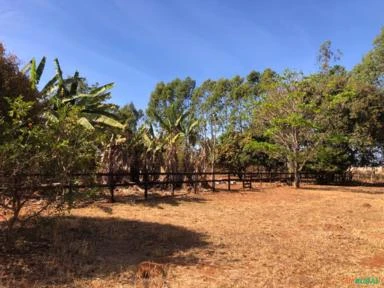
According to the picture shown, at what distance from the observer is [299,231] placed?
1040cm

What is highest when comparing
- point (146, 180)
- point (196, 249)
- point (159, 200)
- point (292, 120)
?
point (292, 120)

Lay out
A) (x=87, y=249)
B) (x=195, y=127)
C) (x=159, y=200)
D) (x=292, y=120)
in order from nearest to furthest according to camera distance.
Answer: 1. (x=87, y=249)
2. (x=159, y=200)
3. (x=292, y=120)
4. (x=195, y=127)

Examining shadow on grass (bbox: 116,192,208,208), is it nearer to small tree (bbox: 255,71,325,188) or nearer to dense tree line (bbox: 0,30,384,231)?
dense tree line (bbox: 0,30,384,231)

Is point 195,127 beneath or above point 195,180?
above

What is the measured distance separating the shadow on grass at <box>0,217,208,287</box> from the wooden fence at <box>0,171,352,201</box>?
0.87 metres

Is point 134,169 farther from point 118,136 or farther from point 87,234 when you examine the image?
point 87,234

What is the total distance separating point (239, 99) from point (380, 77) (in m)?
15.0

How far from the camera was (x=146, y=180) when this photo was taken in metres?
15.8

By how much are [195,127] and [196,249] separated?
22333 mm

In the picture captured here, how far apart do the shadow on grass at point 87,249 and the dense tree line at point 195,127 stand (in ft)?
2.91

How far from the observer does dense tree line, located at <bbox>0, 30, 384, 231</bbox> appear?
704 centimetres

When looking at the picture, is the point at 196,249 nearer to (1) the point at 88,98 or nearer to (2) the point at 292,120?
(1) the point at 88,98

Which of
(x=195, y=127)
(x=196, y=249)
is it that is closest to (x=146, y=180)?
(x=196, y=249)

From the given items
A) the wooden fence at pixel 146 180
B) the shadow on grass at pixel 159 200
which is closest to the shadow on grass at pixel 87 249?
the wooden fence at pixel 146 180
